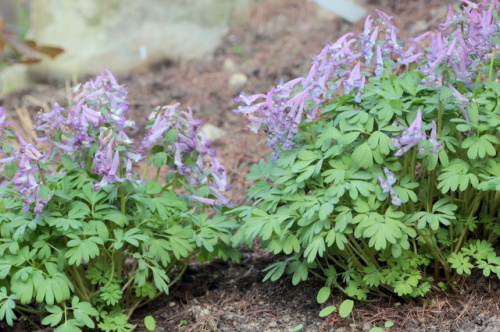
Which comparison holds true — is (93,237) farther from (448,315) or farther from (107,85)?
(448,315)

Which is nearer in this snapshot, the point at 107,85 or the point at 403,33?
the point at 107,85

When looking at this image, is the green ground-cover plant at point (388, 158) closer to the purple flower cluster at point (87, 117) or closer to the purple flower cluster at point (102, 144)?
the purple flower cluster at point (102, 144)

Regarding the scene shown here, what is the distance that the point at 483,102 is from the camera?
2789 mm

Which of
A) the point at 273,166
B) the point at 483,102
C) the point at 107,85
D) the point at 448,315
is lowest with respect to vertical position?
the point at 448,315

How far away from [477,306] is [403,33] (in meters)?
3.46

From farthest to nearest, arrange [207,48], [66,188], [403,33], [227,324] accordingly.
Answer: [207,48] < [403,33] < [227,324] < [66,188]

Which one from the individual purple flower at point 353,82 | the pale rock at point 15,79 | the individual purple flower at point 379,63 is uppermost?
the individual purple flower at point 379,63

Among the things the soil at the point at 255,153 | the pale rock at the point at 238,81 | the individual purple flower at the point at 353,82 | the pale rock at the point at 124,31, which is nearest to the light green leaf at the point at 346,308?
the soil at the point at 255,153

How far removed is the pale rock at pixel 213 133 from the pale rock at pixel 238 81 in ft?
2.62

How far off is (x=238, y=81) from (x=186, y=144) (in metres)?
3.16

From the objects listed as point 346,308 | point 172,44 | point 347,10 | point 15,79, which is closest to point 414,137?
point 346,308

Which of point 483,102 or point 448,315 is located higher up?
point 483,102

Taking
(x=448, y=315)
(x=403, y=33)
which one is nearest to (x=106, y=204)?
A: (x=448, y=315)

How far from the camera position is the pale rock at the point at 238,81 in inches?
245
